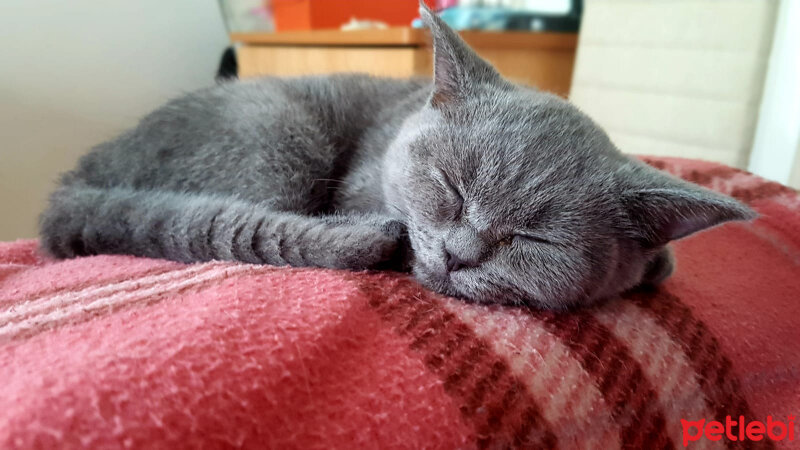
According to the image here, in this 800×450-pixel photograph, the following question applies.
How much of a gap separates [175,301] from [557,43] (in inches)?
73.0

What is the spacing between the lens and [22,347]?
22.3 inches

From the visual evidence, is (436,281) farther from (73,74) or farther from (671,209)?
(73,74)

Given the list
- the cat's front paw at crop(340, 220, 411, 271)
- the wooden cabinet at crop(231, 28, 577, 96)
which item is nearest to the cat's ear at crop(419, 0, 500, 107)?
the cat's front paw at crop(340, 220, 411, 271)

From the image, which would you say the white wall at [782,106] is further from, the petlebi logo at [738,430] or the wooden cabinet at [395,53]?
the petlebi logo at [738,430]

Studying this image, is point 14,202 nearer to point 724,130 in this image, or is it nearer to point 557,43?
point 557,43

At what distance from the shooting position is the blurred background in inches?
60.9

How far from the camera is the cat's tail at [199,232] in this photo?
813 millimetres

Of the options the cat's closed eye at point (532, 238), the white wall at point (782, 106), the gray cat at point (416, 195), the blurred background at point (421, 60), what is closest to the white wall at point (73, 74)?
the blurred background at point (421, 60)

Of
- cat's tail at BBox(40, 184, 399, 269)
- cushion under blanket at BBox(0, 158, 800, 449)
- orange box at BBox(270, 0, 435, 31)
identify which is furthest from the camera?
orange box at BBox(270, 0, 435, 31)

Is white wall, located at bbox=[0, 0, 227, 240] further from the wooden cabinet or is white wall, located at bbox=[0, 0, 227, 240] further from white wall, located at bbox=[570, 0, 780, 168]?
white wall, located at bbox=[570, 0, 780, 168]

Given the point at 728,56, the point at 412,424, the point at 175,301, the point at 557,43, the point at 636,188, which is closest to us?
the point at 412,424

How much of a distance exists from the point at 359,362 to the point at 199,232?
1.28 ft

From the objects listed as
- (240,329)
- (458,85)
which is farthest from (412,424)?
(458,85)

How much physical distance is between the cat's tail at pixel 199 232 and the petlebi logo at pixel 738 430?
0.46m
